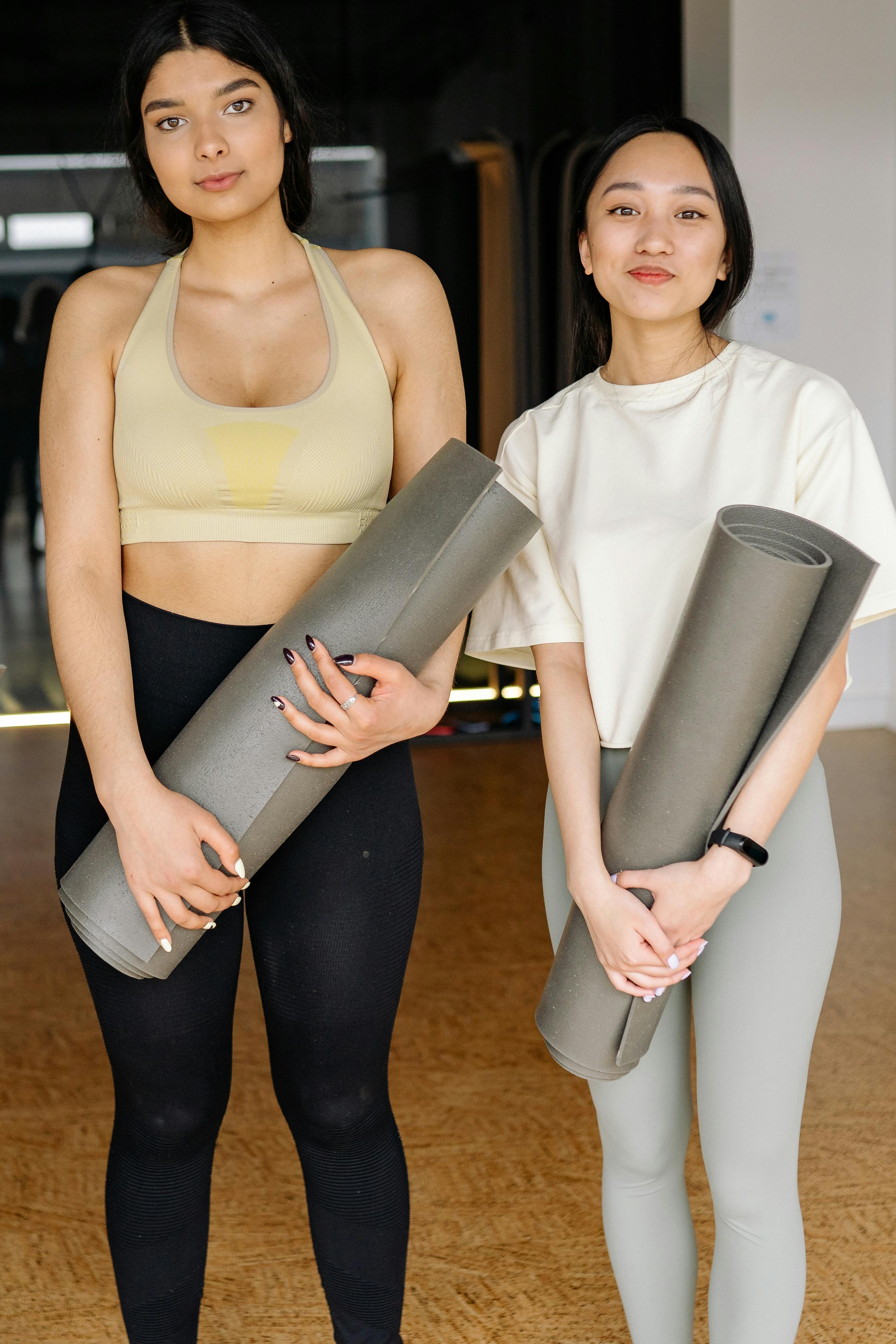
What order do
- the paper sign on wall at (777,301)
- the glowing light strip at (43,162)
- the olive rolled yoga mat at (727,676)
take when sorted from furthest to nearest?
the glowing light strip at (43,162) < the paper sign on wall at (777,301) < the olive rolled yoga mat at (727,676)

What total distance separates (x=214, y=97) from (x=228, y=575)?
511 millimetres

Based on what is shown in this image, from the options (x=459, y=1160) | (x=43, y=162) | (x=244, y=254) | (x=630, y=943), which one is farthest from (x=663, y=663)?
(x=43, y=162)

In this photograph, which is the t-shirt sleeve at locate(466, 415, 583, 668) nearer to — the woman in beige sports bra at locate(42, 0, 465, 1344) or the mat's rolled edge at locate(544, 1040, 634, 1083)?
the woman in beige sports bra at locate(42, 0, 465, 1344)

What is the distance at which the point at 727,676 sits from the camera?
4.00ft

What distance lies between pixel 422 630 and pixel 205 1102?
59 cm

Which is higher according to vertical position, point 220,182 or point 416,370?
point 220,182

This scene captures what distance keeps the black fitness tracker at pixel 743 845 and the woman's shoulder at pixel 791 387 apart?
0.43 metres

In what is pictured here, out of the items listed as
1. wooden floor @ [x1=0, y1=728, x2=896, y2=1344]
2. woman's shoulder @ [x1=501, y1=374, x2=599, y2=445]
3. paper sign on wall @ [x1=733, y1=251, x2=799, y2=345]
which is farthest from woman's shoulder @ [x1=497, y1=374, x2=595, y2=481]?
paper sign on wall @ [x1=733, y1=251, x2=799, y2=345]

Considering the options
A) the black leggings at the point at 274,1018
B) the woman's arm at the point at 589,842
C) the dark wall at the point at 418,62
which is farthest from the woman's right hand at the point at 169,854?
the dark wall at the point at 418,62

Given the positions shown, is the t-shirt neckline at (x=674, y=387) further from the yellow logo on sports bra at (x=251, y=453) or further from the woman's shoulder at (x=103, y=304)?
the woman's shoulder at (x=103, y=304)

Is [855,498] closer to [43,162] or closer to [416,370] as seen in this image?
[416,370]

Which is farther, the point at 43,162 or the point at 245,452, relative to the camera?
the point at 43,162

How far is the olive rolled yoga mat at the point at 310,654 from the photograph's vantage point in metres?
1.29

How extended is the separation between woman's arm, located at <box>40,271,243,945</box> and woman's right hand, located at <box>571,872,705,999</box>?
1.23 feet
